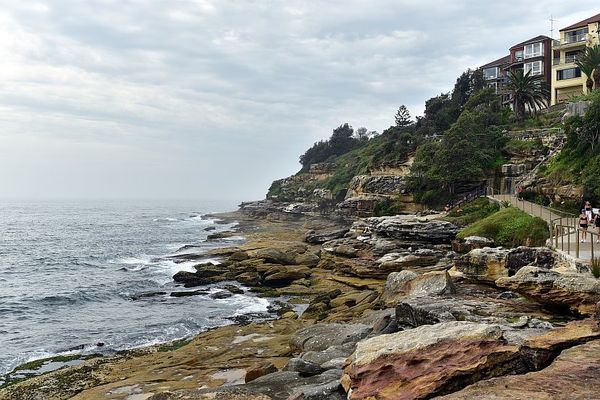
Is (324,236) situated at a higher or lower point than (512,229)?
lower

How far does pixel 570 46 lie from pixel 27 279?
68.1 meters

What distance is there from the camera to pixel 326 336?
51.6ft

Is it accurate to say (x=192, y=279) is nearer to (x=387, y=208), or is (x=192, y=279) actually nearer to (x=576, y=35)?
(x=387, y=208)

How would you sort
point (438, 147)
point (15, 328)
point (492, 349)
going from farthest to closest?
point (438, 147), point (15, 328), point (492, 349)

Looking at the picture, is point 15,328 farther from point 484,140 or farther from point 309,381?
point 484,140

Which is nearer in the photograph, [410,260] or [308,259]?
[410,260]

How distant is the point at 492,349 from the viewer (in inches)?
305

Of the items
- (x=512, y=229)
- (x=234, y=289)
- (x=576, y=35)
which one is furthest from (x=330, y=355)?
(x=576, y=35)

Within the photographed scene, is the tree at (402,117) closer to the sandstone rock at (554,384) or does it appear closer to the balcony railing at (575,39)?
the balcony railing at (575,39)

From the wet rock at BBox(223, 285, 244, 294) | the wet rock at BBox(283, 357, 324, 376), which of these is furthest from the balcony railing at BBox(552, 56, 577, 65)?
the wet rock at BBox(283, 357, 324, 376)

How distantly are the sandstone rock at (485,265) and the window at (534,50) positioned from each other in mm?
61573

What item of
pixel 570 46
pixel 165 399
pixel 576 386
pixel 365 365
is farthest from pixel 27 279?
pixel 570 46

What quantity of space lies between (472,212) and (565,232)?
15.9 meters

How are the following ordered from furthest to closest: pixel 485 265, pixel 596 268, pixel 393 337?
1. pixel 485 265
2. pixel 596 268
3. pixel 393 337
